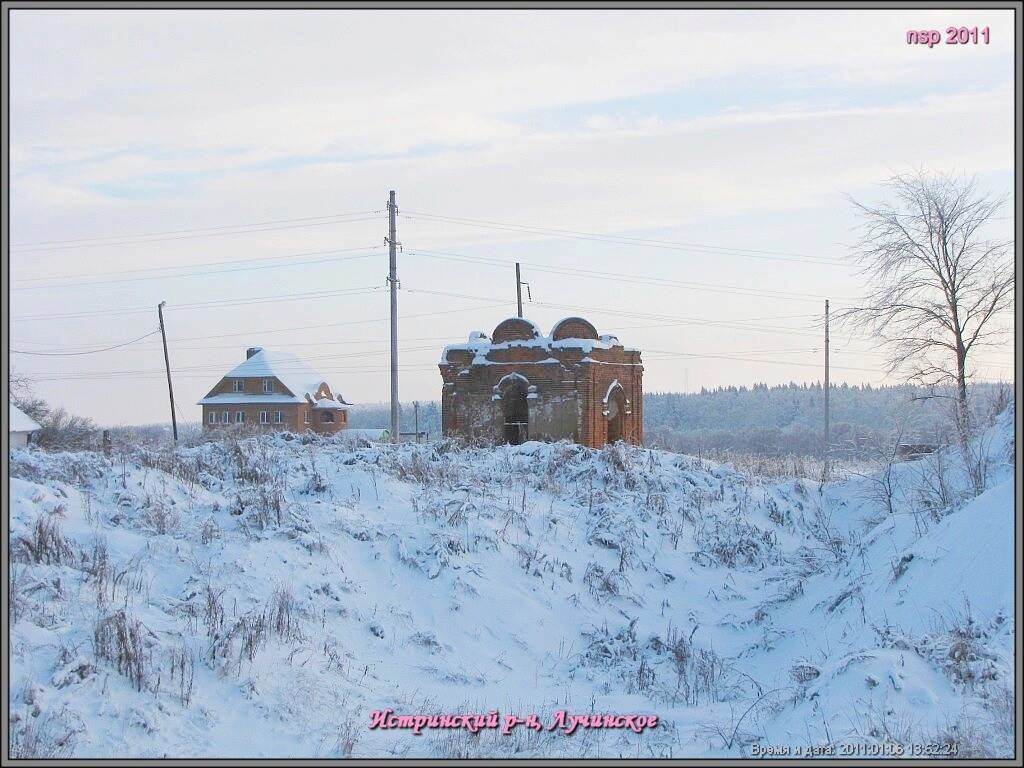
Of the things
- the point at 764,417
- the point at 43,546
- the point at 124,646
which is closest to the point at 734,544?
the point at 124,646

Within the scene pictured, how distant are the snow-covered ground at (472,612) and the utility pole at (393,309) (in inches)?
420

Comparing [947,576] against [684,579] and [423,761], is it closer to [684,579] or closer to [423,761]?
[684,579]

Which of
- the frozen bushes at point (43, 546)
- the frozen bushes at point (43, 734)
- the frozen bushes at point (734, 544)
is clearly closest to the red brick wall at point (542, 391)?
the frozen bushes at point (734, 544)

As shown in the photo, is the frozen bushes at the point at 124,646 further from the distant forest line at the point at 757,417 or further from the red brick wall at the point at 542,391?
the distant forest line at the point at 757,417

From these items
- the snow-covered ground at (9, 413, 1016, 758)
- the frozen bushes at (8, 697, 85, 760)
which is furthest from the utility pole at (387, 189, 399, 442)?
the frozen bushes at (8, 697, 85, 760)

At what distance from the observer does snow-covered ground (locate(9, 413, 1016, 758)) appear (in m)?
7.26

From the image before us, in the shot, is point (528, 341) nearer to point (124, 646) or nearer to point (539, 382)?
point (539, 382)

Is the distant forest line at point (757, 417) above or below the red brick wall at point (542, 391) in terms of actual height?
below

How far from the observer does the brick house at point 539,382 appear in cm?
2464

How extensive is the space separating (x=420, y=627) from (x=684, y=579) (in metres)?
4.71

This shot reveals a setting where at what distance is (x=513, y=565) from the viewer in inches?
478

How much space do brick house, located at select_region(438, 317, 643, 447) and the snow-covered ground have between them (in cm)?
842

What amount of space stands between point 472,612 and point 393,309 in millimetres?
18038

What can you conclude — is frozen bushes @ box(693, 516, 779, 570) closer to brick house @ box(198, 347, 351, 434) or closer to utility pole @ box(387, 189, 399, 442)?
utility pole @ box(387, 189, 399, 442)
